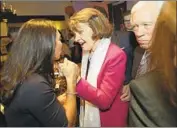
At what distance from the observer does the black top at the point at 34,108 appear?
75 centimetres

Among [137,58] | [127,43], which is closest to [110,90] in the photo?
[137,58]

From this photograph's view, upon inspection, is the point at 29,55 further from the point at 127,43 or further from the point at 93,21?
the point at 127,43

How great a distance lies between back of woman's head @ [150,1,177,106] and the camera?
0.42 metres

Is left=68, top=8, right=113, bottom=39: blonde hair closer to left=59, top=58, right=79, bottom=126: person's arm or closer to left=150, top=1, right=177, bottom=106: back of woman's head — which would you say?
left=59, top=58, right=79, bottom=126: person's arm

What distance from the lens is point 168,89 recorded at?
0.49 meters

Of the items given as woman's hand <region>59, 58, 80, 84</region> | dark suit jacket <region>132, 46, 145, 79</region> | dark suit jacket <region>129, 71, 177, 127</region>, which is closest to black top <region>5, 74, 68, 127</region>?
woman's hand <region>59, 58, 80, 84</region>

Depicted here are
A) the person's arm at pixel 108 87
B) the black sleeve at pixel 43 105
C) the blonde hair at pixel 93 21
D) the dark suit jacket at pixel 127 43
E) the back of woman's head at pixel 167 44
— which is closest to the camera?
the back of woman's head at pixel 167 44

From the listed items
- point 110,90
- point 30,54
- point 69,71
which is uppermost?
point 30,54

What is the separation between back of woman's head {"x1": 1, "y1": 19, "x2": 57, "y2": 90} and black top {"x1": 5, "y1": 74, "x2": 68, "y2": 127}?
55 mm

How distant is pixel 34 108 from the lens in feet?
2.48

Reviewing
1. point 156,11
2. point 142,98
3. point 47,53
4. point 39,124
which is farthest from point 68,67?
point 142,98

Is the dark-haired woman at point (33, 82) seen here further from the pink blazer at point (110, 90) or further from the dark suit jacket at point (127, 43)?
the dark suit jacket at point (127, 43)

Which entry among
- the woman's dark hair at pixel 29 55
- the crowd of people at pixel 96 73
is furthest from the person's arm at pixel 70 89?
the woman's dark hair at pixel 29 55

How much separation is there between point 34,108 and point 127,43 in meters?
0.72
